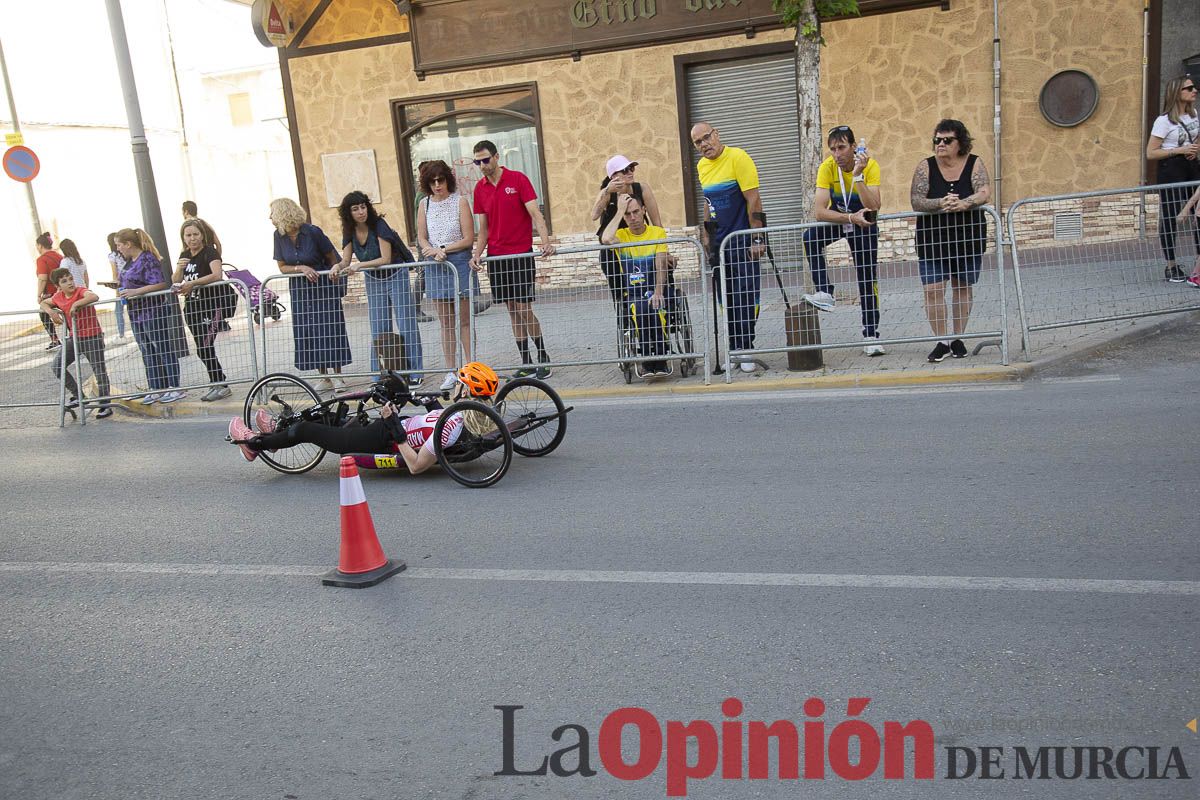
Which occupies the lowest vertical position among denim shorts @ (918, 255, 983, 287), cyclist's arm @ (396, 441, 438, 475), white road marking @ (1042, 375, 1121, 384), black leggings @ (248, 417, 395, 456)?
white road marking @ (1042, 375, 1121, 384)

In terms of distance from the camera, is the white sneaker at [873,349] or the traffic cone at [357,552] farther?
the white sneaker at [873,349]

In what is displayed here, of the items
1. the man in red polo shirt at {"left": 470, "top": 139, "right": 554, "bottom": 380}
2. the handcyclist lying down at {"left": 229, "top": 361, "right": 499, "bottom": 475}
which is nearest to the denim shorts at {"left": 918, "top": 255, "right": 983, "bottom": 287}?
the man in red polo shirt at {"left": 470, "top": 139, "right": 554, "bottom": 380}

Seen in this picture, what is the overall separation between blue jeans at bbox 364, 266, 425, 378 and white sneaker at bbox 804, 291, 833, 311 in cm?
371

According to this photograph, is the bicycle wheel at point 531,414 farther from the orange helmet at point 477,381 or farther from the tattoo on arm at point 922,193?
the tattoo on arm at point 922,193

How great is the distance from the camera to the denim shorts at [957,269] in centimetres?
904

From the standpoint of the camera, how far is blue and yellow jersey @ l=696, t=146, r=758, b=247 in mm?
9531

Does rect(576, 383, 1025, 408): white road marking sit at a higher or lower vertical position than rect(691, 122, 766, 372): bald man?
lower

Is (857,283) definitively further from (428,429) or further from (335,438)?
(335,438)

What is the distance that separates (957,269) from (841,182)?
4.00 ft

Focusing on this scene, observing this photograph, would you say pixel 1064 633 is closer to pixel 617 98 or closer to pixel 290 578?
pixel 290 578

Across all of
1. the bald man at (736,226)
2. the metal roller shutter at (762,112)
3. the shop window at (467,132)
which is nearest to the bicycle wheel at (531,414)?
the bald man at (736,226)

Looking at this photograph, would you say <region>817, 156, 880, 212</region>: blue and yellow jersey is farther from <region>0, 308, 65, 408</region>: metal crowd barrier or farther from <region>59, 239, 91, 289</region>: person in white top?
<region>59, 239, 91, 289</region>: person in white top

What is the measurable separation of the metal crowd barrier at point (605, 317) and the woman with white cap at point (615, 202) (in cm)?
6

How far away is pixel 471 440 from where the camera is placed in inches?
274
